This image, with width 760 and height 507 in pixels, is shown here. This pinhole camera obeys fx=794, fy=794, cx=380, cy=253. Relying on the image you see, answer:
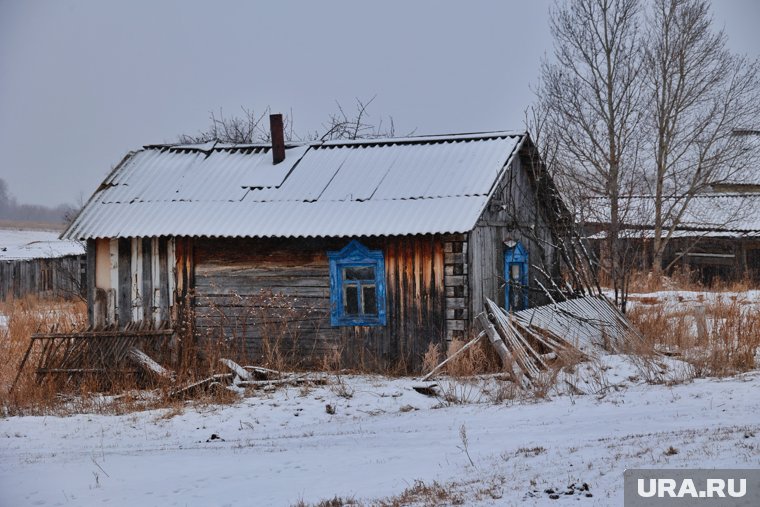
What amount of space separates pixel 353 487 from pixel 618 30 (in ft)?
72.3

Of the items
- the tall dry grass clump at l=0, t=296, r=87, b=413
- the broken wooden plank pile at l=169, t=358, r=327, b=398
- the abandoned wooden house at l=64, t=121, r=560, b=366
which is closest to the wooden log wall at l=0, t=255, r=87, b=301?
the tall dry grass clump at l=0, t=296, r=87, b=413

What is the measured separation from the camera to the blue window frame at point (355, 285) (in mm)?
12898

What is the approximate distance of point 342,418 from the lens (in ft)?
31.8

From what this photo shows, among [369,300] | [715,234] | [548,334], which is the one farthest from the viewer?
[715,234]

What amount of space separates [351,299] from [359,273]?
45cm

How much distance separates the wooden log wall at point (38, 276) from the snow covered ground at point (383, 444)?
2211 cm

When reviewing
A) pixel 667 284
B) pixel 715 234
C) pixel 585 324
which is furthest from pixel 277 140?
pixel 715 234

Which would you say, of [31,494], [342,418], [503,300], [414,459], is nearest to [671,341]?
[503,300]

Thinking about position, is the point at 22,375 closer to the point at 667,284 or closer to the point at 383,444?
the point at 383,444

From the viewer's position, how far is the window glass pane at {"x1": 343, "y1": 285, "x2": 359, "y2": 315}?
42.8 feet

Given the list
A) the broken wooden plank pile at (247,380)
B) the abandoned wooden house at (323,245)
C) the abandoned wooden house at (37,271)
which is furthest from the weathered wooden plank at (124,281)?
the abandoned wooden house at (37,271)

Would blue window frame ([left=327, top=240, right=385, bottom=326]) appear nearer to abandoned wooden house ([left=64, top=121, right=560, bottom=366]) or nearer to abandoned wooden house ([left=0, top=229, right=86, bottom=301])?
abandoned wooden house ([left=64, top=121, right=560, bottom=366])

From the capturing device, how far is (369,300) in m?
13.0

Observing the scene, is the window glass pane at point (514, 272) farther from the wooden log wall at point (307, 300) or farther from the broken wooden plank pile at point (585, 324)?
the wooden log wall at point (307, 300)
